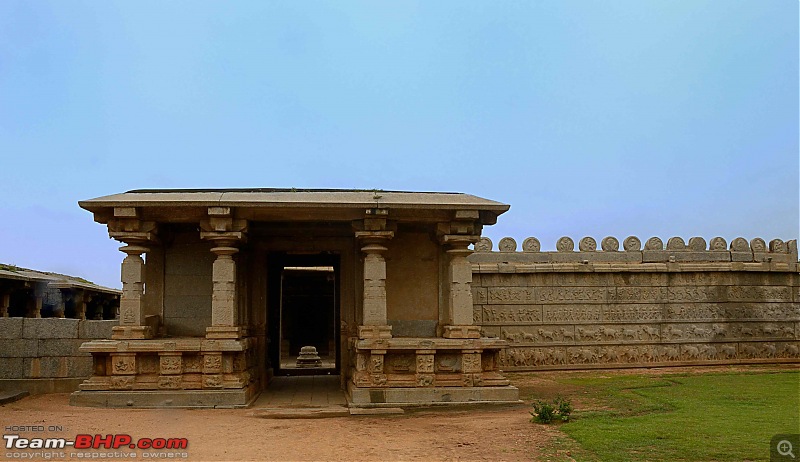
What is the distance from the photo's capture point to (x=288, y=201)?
419 inches

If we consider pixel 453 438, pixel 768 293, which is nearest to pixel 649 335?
pixel 768 293

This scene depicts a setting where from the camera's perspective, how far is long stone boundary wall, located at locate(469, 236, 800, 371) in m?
15.3

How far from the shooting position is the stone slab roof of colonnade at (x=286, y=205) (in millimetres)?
10562

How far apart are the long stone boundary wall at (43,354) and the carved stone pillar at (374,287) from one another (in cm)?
520

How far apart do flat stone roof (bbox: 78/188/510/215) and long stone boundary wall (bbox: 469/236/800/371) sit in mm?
4227

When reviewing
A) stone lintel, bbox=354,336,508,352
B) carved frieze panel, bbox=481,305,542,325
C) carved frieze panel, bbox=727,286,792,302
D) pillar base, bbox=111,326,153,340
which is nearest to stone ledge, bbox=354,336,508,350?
stone lintel, bbox=354,336,508,352

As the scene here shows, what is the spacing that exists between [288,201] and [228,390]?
10.0ft

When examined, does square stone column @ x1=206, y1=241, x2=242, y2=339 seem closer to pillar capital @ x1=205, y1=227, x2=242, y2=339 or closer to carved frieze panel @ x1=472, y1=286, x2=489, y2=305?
pillar capital @ x1=205, y1=227, x2=242, y2=339

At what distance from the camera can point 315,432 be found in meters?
8.50

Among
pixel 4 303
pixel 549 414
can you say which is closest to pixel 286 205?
pixel 549 414

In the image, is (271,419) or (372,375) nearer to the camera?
(271,419)

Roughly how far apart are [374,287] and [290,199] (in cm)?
195

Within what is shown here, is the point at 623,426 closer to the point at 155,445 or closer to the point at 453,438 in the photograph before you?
the point at 453,438

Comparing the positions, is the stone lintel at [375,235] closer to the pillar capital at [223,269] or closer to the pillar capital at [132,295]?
the pillar capital at [223,269]
